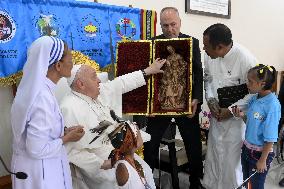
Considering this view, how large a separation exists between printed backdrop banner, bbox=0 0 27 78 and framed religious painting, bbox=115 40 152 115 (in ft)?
2.59

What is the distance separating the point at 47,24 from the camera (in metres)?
2.61

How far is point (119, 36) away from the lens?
3184 mm

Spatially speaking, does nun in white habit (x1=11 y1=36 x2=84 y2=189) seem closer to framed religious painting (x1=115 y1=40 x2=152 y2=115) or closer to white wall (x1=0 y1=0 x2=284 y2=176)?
framed religious painting (x1=115 y1=40 x2=152 y2=115)

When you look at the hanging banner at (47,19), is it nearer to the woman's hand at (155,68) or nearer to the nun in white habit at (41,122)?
the woman's hand at (155,68)

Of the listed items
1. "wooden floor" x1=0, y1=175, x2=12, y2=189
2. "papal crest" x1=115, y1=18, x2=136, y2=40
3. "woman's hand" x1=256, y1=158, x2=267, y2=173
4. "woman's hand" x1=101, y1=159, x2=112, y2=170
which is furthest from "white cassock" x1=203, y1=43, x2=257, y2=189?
Result: "wooden floor" x1=0, y1=175, x2=12, y2=189

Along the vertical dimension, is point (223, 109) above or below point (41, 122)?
below

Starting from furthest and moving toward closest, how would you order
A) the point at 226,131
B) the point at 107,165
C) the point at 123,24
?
the point at 123,24, the point at 226,131, the point at 107,165

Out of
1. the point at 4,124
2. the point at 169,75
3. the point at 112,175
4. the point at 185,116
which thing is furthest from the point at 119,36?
the point at 112,175

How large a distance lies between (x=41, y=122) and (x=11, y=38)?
114cm

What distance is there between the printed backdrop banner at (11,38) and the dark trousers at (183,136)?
1.26 metres

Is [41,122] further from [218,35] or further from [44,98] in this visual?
[218,35]

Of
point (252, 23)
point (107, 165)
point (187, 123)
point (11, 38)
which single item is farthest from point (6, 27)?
point (252, 23)

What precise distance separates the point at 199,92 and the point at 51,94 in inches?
59.1

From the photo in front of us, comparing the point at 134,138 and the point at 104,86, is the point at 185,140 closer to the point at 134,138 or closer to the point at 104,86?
the point at 104,86
